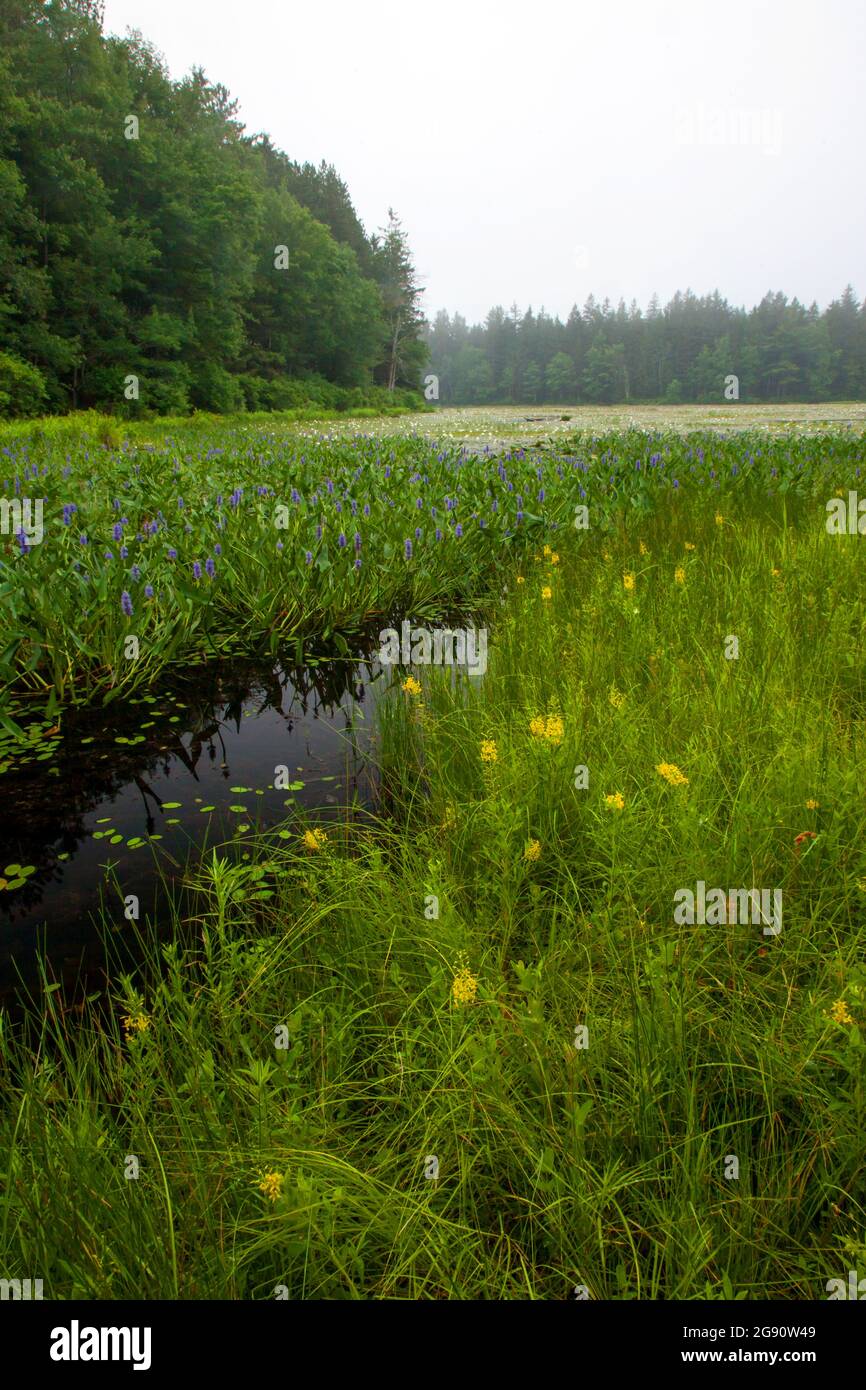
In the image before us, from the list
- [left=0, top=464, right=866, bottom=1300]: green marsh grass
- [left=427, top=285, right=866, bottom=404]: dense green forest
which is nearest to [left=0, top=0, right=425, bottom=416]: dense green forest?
[left=0, top=464, right=866, bottom=1300]: green marsh grass

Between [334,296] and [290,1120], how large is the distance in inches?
2111

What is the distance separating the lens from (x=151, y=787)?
136 inches

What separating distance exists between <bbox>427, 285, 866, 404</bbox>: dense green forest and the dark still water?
87458 millimetres

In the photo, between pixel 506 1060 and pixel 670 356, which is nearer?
pixel 506 1060

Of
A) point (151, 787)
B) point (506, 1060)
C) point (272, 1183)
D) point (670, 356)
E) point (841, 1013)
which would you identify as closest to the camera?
point (272, 1183)

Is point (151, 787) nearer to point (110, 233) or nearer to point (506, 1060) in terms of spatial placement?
point (506, 1060)

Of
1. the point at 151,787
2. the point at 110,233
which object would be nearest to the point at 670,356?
the point at 110,233

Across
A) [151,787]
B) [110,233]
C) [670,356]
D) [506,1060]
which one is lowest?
[506,1060]

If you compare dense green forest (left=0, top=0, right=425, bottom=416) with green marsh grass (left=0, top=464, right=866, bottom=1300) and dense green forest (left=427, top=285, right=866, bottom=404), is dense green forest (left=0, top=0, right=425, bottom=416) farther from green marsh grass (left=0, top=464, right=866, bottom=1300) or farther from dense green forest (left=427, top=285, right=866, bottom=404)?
dense green forest (left=427, top=285, right=866, bottom=404)

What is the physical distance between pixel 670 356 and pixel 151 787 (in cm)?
10967

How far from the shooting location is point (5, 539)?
5691 mm

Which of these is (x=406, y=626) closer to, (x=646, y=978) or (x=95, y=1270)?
(x=646, y=978)

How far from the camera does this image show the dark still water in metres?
2.64
